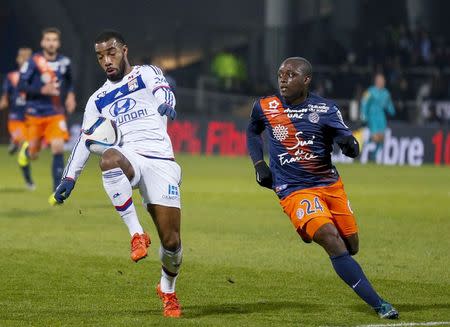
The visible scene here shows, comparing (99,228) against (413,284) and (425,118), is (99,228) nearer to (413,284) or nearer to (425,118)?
(413,284)

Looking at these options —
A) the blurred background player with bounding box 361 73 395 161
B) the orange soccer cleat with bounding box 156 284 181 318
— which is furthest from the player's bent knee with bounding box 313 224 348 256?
the blurred background player with bounding box 361 73 395 161

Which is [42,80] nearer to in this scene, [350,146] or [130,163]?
[130,163]

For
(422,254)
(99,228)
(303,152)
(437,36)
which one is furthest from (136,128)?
(437,36)

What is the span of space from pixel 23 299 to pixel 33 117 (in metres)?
9.31

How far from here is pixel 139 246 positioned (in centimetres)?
841

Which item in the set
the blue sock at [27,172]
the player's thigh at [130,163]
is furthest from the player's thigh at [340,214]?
the blue sock at [27,172]

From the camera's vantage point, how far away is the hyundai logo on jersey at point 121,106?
912 centimetres

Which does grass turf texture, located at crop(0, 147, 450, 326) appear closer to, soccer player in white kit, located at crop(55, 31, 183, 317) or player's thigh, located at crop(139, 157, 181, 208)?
soccer player in white kit, located at crop(55, 31, 183, 317)

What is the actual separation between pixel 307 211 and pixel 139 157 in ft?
4.29

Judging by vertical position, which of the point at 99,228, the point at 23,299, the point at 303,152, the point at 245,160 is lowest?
the point at 245,160

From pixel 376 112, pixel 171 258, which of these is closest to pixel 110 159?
pixel 171 258

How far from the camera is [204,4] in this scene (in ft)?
141

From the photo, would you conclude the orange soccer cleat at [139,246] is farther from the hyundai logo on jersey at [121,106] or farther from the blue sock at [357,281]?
the blue sock at [357,281]

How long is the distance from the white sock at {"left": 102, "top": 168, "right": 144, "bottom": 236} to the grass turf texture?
70 centimetres
